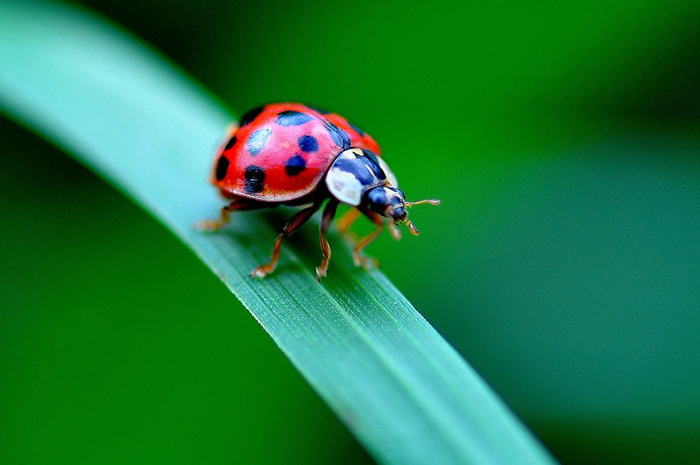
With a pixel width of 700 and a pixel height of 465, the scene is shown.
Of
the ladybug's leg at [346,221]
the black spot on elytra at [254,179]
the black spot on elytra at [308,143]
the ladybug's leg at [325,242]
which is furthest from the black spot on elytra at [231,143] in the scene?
the ladybug's leg at [346,221]

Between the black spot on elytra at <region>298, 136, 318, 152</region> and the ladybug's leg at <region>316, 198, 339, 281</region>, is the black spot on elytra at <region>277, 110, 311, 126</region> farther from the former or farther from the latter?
the ladybug's leg at <region>316, 198, 339, 281</region>

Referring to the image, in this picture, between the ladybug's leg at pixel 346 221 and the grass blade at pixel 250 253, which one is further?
the ladybug's leg at pixel 346 221

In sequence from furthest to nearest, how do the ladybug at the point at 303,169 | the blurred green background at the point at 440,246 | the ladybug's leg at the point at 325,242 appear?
the blurred green background at the point at 440,246 < the ladybug at the point at 303,169 < the ladybug's leg at the point at 325,242

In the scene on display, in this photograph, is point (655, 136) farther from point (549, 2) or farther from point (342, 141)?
point (342, 141)

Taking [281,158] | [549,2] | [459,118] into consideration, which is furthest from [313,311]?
[549,2]

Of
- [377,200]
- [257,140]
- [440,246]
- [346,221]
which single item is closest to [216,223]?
[257,140]

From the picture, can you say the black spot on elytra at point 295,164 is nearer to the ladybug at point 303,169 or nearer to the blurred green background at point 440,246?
the ladybug at point 303,169
